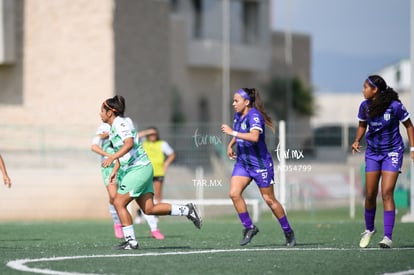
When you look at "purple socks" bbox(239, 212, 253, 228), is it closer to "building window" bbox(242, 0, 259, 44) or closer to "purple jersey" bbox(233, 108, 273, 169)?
"purple jersey" bbox(233, 108, 273, 169)

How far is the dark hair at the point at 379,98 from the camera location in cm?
1218

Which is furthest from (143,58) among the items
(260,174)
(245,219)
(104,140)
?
(260,174)

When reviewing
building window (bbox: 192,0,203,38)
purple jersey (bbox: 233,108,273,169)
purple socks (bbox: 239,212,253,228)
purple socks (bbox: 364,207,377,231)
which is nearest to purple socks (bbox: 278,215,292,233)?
purple socks (bbox: 239,212,253,228)

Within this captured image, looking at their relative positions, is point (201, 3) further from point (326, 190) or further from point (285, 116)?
point (326, 190)

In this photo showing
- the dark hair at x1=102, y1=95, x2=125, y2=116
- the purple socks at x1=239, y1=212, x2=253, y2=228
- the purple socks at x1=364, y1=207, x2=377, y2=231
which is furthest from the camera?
the purple socks at x1=239, y1=212, x2=253, y2=228

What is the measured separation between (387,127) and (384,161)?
1.28 ft

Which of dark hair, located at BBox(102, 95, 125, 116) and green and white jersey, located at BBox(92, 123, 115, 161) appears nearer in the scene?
dark hair, located at BBox(102, 95, 125, 116)

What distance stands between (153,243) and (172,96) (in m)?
34.1

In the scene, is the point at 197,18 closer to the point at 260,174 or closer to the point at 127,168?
the point at 260,174

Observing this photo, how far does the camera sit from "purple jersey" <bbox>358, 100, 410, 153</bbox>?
1221 centimetres

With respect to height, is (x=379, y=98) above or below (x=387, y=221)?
above

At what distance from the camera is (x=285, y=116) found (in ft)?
188

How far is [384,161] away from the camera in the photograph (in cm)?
1227

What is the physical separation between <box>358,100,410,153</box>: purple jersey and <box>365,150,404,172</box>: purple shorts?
0.06 metres
